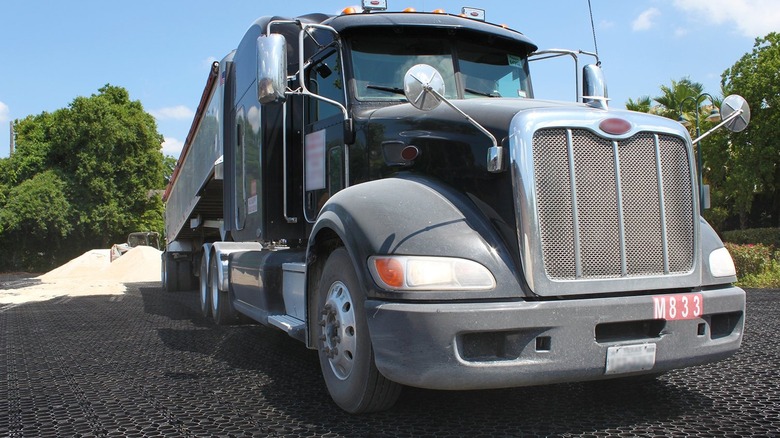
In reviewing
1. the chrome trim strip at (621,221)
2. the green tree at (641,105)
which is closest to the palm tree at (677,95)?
the green tree at (641,105)

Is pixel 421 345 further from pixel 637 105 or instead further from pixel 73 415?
pixel 637 105

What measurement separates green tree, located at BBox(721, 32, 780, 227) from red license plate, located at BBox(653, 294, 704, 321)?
27132 mm

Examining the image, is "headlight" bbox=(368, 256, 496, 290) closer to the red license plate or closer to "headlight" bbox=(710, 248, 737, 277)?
the red license plate

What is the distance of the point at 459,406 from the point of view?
422cm

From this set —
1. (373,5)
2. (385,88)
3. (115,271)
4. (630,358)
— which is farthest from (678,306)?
(115,271)

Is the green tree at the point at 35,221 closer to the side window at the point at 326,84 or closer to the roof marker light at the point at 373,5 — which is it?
the side window at the point at 326,84

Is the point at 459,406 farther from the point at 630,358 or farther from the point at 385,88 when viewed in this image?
the point at 385,88

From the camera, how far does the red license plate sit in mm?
3670

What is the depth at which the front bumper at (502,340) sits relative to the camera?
3359 mm

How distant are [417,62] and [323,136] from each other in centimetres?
98

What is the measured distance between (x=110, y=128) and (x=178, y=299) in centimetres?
3100

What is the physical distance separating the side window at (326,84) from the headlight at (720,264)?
9.18 feet

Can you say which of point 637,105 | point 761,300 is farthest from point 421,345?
point 637,105

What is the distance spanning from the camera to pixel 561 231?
368 cm
